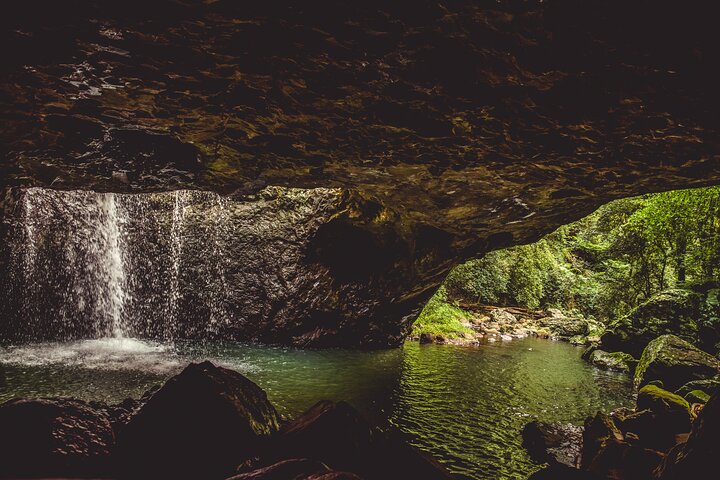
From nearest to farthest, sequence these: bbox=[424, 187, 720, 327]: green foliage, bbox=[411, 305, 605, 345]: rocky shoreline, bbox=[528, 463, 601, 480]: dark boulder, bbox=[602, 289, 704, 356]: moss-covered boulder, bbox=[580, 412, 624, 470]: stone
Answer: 1. bbox=[528, 463, 601, 480]: dark boulder
2. bbox=[580, 412, 624, 470]: stone
3. bbox=[602, 289, 704, 356]: moss-covered boulder
4. bbox=[424, 187, 720, 327]: green foliage
5. bbox=[411, 305, 605, 345]: rocky shoreline

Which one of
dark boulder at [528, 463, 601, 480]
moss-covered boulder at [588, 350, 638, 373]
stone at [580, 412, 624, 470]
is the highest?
dark boulder at [528, 463, 601, 480]

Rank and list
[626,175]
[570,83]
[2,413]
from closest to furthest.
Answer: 1. [570,83]
2. [2,413]
3. [626,175]

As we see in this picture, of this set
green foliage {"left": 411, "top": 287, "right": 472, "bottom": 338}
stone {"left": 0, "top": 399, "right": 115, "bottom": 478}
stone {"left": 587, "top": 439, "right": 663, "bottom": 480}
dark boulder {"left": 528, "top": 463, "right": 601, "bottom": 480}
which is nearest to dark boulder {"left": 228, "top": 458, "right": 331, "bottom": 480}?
stone {"left": 0, "top": 399, "right": 115, "bottom": 478}

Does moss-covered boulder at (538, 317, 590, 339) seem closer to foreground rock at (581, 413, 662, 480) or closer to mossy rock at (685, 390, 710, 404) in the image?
mossy rock at (685, 390, 710, 404)

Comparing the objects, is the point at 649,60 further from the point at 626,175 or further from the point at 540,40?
the point at 626,175

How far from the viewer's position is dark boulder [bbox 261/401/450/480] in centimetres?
340

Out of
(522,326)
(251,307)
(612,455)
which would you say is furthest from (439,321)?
(612,455)

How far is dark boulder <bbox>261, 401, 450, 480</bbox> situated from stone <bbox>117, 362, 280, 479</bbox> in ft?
0.93

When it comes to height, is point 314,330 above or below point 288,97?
below

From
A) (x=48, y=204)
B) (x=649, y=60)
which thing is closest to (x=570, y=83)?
(x=649, y=60)

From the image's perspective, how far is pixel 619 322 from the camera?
1298cm

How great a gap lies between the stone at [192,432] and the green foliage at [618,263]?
1179cm

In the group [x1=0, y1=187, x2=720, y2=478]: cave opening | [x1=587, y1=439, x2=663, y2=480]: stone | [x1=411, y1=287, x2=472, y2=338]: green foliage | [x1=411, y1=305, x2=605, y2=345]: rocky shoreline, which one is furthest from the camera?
[x1=411, y1=305, x2=605, y2=345]: rocky shoreline

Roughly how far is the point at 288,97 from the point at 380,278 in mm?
6994
